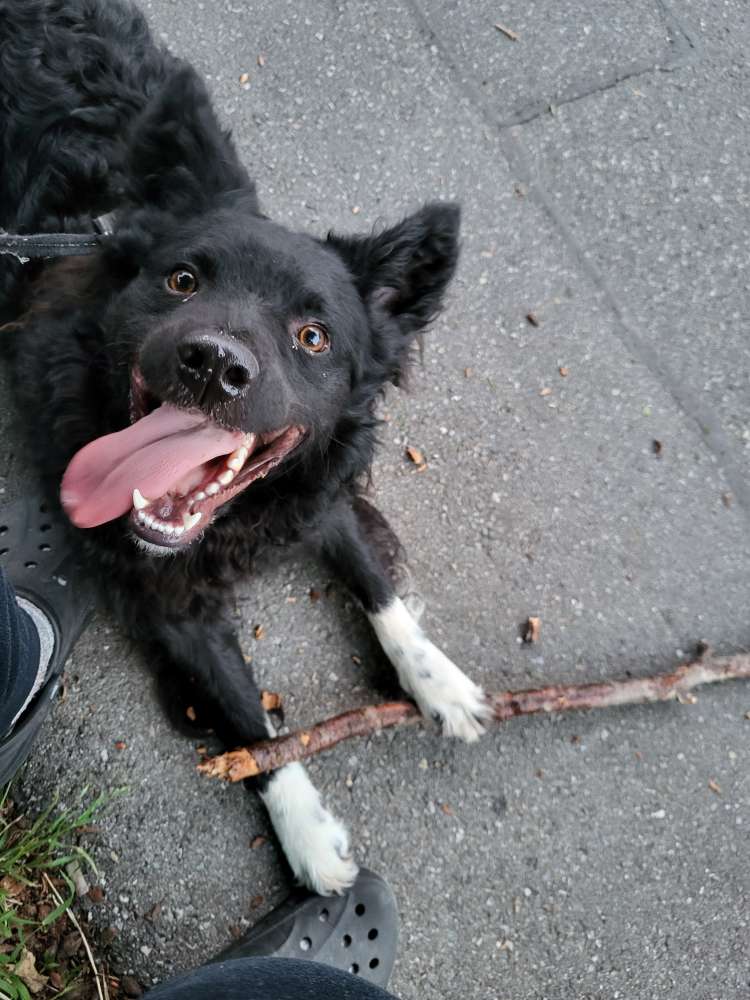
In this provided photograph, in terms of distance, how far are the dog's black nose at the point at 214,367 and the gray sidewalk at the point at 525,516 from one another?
3.79 ft

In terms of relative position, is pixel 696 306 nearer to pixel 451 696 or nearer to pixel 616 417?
pixel 616 417

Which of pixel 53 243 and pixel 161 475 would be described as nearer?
pixel 161 475

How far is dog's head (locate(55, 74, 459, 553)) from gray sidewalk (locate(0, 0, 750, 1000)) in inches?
35.5

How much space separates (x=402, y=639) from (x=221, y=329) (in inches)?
50.5

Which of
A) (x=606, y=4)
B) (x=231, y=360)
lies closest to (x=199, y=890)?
(x=231, y=360)

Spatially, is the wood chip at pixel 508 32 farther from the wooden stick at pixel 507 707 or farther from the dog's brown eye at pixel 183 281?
the wooden stick at pixel 507 707

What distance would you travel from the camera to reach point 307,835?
97.0 inches

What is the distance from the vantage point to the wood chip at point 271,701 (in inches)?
109

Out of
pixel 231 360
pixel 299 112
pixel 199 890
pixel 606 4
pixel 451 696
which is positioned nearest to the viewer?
pixel 231 360

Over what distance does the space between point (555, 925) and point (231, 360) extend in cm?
202

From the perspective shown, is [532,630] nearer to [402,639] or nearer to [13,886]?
[402,639]

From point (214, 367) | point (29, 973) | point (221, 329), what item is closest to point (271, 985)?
point (29, 973)

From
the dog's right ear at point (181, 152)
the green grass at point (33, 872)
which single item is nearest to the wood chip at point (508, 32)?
the dog's right ear at point (181, 152)

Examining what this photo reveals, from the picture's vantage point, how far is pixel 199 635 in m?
2.54
